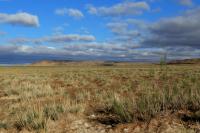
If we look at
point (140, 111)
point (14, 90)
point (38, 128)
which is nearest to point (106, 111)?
point (140, 111)

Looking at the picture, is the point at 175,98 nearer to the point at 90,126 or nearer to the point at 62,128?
the point at 90,126

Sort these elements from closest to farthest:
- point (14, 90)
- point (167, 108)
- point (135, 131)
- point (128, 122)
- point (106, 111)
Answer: point (135, 131) → point (128, 122) → point (167, 108) → point (106, 111) → point (14, 90)

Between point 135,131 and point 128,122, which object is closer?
point 135,131

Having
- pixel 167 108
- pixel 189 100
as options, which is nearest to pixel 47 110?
pixel 167 108

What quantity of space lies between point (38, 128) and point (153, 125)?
9.51 feet

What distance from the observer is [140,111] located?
7.92 m

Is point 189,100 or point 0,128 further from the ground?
point 189,100

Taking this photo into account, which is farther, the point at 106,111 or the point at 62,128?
the point at 106,111

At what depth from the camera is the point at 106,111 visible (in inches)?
364

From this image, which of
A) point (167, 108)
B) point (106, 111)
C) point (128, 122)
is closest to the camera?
point (128, 122)

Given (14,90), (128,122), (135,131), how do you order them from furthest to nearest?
(14,90) < (128,122) < (135,131)

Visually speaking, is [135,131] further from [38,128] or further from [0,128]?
[0,128]

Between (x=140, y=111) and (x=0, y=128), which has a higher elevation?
(x=140, y=111)

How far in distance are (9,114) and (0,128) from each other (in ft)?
7.48
